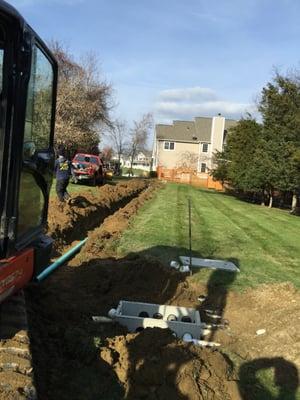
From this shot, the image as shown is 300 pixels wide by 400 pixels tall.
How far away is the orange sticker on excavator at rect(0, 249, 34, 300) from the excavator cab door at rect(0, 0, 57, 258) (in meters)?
0.07

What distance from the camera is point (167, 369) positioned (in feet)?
Result: 17.8

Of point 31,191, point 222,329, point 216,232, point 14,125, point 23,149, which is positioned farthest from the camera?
point 216,232

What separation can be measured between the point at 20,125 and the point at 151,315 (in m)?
4.66

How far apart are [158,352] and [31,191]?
2.27 meters

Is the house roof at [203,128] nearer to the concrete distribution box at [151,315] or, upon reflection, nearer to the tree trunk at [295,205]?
the tree trunk at [295,205]

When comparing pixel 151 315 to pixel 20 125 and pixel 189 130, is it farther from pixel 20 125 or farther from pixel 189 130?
pixel 189 130

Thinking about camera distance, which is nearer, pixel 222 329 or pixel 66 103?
pixel 222 329

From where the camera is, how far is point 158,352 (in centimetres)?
573

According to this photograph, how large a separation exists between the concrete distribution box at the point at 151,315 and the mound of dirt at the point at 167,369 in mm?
1082

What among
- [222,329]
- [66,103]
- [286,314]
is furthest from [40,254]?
[66,103]

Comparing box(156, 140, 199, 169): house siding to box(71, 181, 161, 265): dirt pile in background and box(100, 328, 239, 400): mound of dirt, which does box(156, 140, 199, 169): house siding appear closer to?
box(71, 181, 161, 265): dirt pile in background

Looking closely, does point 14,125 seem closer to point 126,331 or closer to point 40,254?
point 40,254

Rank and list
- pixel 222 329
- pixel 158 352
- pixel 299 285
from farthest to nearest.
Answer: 1. pixel 299 285
2. pixel 222 329
3. pixel 158 352

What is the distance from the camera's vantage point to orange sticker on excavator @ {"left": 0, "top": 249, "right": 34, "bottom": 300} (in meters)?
3.87
